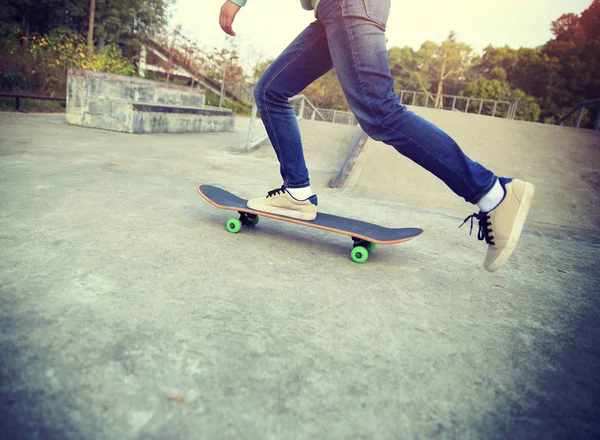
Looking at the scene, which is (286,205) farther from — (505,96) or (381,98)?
(505,96)

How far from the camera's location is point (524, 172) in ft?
17.2

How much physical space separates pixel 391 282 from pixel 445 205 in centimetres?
264

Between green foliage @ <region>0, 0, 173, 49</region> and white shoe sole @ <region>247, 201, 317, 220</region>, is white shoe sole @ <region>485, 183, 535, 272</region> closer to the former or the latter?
white shoe sole @ <region>247, 201, 317, 220</region>

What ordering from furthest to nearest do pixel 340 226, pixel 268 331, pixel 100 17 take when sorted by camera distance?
pixel 100 17
pixel 340 226
pixel 268 331

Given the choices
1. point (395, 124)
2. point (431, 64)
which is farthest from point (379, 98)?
point (431, 64)

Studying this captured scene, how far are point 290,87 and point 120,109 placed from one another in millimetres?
6304

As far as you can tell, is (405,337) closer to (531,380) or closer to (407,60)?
(531,380)

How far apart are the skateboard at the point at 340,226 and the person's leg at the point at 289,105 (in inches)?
3.3

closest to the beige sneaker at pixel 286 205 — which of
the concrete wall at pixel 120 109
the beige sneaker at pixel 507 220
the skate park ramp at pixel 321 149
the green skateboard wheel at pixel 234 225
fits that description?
the green skateboard wheel at pixel 234 225

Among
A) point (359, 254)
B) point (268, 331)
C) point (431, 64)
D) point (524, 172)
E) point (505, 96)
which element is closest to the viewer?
point (268, 331)

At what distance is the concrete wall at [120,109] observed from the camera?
748 centimetres

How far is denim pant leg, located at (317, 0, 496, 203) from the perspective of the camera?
1.79 m

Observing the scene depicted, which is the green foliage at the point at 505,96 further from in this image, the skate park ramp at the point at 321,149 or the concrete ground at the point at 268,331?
the concrete ground at the point at 268,331

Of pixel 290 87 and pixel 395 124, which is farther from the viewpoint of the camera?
pixel 290 87
